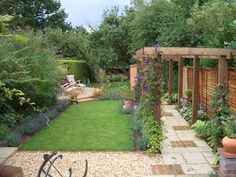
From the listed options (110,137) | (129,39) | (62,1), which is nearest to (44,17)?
(62,1)

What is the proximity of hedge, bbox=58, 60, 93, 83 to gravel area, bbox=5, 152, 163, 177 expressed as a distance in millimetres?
15452

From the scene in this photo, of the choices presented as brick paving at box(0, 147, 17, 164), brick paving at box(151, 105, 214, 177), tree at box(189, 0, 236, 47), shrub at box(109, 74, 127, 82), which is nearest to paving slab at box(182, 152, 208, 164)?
brick paving at box(151, 105, 214, 177)

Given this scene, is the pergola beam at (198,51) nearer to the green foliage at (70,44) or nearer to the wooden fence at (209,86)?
the wooden fence at (209,86)

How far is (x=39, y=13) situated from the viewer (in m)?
33.6

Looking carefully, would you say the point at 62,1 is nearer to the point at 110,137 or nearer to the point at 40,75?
the point at 40,75

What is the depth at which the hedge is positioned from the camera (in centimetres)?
2336

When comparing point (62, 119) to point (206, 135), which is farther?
point (62, 119)

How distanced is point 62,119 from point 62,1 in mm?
27451

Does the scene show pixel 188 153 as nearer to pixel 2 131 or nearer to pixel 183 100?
pixel 2 131

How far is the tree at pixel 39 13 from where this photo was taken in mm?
30805

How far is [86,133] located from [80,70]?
646 inches

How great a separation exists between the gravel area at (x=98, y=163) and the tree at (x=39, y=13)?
2404cm

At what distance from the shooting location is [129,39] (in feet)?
84.1

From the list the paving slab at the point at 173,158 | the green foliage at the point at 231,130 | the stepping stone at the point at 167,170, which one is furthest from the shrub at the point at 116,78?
the green foliage at the point at 231,130
